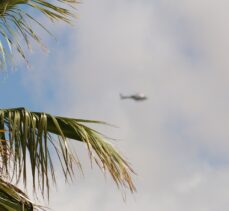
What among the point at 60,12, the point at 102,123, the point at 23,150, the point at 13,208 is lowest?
the point at 13,208

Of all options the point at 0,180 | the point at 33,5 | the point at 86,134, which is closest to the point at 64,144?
the point at 86,134

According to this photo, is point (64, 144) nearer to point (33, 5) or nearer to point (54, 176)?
point (54, 176)

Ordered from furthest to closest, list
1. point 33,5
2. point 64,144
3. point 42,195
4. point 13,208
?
1. point 33,5
2. point 64,144
3. point 42,195
4. point 13,208

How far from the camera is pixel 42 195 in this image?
475 centimetres

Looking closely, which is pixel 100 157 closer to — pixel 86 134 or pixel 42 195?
pixel 86 134

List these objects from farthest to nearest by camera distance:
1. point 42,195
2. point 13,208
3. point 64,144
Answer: point 64,144 → point 42,195 → point 13,208

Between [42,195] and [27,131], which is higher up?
[27,131]

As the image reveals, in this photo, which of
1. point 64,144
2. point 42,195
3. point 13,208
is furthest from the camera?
point 64,144

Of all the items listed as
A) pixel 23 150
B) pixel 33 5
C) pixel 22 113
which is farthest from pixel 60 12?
pixel 23 150

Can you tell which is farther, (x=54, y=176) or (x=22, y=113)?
(x=22, y=113)

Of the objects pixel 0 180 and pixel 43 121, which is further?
pixel 43 121

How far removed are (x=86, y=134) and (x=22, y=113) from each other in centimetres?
66

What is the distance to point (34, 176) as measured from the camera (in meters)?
4.88

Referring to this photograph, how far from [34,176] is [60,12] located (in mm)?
2431
